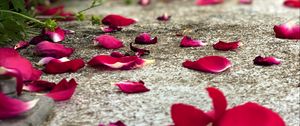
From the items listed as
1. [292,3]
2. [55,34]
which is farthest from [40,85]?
[292,3]

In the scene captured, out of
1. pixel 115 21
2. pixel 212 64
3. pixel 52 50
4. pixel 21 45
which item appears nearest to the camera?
pixel 212 64

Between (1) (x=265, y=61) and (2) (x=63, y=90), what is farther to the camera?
(1) (x=265, y=61)

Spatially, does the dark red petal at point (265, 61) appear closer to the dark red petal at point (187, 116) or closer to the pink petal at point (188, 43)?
the pink petal at point (188, 43)

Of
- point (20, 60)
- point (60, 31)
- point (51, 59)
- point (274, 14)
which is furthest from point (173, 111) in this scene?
point (274, 14)

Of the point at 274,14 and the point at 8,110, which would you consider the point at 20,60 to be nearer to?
the point at 8,110

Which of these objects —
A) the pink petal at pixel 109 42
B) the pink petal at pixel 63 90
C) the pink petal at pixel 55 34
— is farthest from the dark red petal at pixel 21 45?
the pink petal at pixel 63 90

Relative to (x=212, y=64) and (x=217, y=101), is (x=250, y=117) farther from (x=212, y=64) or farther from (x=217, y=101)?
(x=212, y=64)

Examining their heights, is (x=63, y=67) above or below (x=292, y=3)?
above
